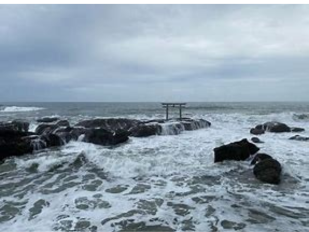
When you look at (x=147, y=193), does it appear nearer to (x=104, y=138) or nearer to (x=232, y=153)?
(x=232, y=153)

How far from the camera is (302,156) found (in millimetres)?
12102

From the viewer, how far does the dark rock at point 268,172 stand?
28.7 ft

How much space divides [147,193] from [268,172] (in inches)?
145

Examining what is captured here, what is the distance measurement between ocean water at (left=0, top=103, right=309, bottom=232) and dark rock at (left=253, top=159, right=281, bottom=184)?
227 mm

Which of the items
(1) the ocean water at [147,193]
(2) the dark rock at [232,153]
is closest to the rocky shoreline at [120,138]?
(2) the dark rock at [232,153]

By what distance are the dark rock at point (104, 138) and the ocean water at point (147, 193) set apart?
253 centimetres

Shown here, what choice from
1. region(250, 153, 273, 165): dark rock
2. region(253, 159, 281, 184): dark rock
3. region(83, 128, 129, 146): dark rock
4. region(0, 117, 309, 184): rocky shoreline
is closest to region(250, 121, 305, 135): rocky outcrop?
region(0, 117, 309, 184): rocky shoreline

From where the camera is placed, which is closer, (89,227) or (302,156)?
(89,227)

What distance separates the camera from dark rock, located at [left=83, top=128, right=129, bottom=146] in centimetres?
1572

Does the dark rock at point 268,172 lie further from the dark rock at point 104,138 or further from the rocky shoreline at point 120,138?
the dark rock at point 104,138

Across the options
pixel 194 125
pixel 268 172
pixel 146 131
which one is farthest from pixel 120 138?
pixel 268 172

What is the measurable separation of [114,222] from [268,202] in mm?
3611

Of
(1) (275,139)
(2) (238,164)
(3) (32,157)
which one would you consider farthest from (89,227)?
(1) (275,139)

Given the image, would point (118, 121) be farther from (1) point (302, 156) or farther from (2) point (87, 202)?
(2) point (87, 202)
